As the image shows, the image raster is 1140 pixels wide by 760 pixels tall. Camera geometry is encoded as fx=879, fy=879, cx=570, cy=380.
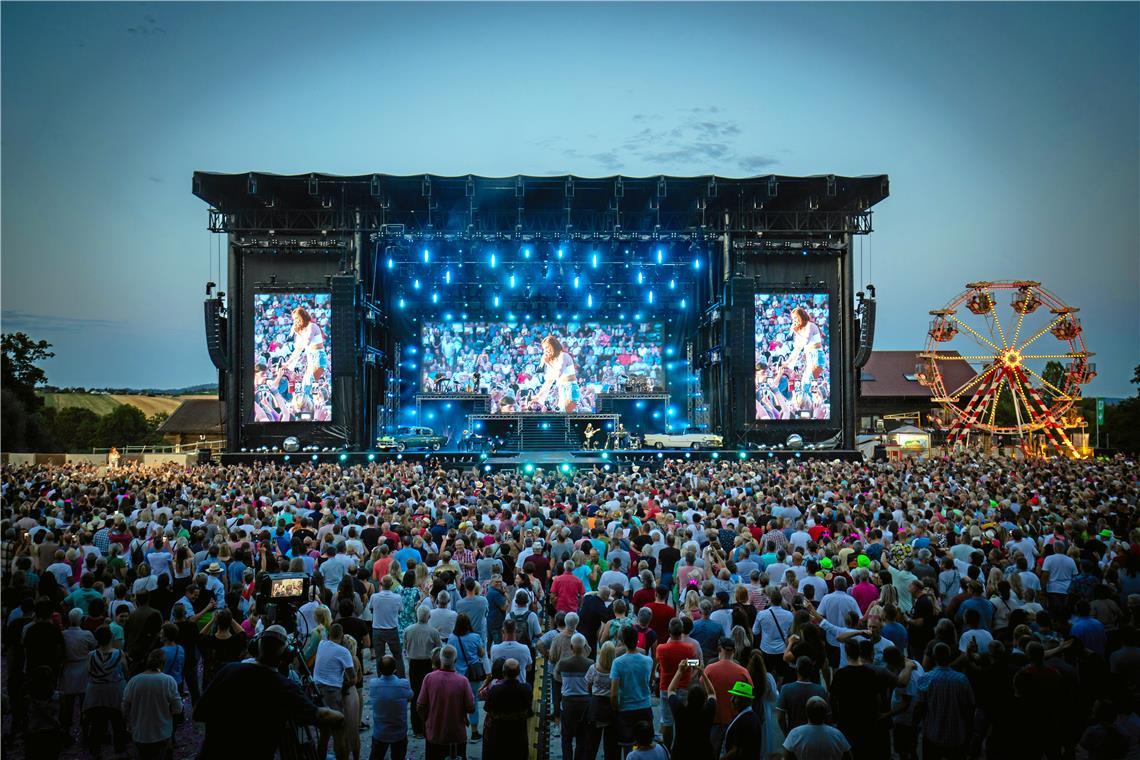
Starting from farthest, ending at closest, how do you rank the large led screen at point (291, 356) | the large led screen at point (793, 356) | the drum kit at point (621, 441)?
the drum kit at point (621, 441), the large led screen at point (793, 356), the large led screen at point (291, 356)

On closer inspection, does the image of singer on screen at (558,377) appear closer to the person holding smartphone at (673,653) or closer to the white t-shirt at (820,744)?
the person holding smartphone at (673,653)

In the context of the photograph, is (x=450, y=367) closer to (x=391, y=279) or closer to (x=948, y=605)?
(x=391, y=279)

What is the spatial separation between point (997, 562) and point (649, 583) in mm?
4073

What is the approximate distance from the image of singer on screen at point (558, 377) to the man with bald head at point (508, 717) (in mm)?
34673

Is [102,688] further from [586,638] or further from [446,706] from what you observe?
[586,638]

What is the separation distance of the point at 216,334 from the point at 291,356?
2809 mm

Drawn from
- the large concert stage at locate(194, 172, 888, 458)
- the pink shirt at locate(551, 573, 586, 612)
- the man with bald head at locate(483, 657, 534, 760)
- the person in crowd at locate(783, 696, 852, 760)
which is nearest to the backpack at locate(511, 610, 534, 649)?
the pink shirt at locate(551, 573, 586, 612)

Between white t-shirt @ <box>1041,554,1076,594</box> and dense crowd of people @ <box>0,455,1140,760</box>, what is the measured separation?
0.03m

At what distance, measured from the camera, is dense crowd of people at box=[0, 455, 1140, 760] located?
595 centimetres

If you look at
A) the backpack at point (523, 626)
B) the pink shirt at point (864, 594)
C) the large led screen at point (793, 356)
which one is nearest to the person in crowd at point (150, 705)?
the backpack at point (523, 626)

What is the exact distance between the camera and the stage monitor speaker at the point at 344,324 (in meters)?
32.1

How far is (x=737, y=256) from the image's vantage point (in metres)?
34.6

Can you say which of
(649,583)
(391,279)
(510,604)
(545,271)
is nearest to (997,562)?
(649,583)

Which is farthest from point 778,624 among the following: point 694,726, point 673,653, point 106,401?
point 106,401
